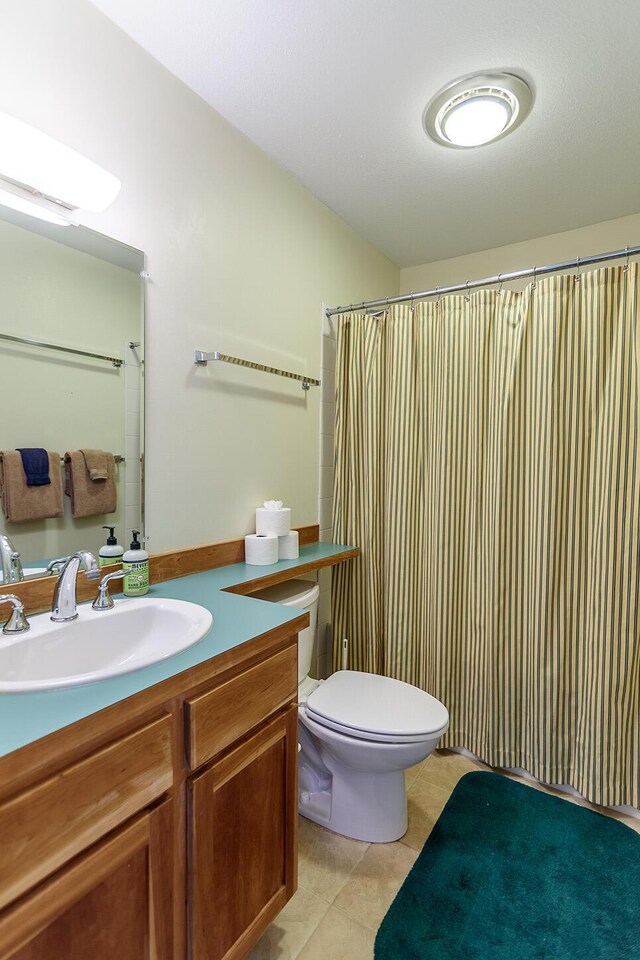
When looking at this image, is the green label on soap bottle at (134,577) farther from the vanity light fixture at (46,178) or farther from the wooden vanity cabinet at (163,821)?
the vanity light fixture at (46,178)

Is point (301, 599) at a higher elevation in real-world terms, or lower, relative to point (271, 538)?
lower

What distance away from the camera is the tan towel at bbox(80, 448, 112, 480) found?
4.22 ft

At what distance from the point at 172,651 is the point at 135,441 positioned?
724 millimetres

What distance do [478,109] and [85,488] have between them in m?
1.72

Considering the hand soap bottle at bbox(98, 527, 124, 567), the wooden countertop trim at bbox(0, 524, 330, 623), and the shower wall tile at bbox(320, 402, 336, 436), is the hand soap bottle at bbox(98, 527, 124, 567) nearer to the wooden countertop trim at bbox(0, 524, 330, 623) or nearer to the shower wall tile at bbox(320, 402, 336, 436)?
the wooden countertop trim at bbox(0, 524, 330, 623)

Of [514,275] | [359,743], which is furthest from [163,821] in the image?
[514,275]

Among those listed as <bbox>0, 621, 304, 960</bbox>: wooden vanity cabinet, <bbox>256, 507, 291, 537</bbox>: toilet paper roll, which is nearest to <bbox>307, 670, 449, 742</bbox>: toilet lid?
<bbox>0, 621, 304, 960</bbox>: wooden vanity cabinet

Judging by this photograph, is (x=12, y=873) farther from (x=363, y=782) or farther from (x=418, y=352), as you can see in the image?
(x=418, y=352)

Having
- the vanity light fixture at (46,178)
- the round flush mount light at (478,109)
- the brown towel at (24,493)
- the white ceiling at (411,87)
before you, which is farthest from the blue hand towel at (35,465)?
the round flush mount light at (478,109)

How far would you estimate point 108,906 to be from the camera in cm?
76

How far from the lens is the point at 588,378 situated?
1734 mm

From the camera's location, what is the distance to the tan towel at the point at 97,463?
1287 mm

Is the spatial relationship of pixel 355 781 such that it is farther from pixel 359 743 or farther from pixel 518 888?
pixel 518 888

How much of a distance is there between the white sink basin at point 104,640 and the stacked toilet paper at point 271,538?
20.7 inches
